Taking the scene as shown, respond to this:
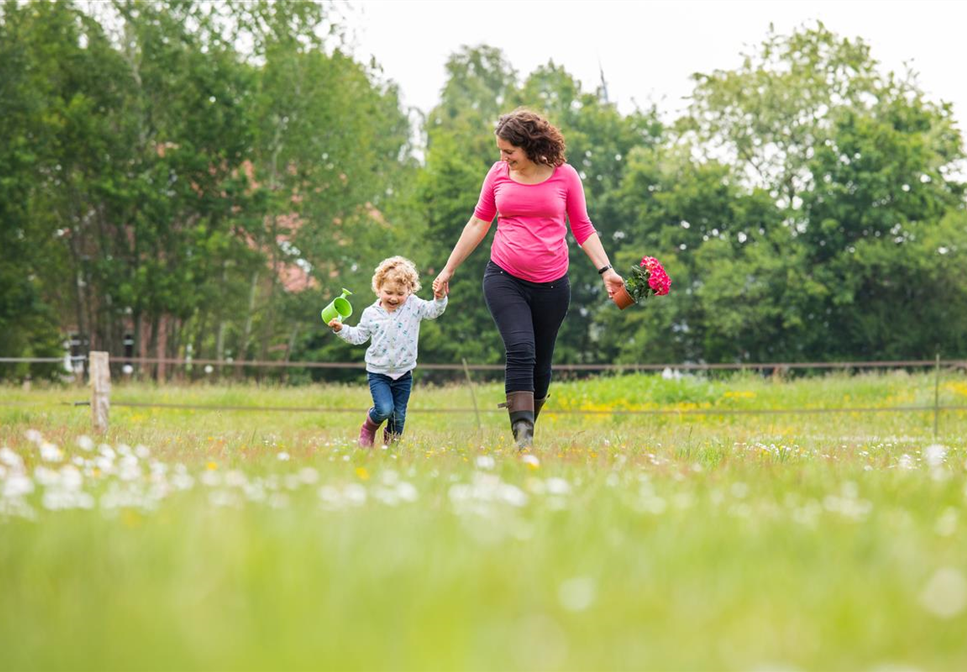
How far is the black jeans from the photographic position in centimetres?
710

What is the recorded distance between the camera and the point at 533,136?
6.90m

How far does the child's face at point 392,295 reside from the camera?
830 cm

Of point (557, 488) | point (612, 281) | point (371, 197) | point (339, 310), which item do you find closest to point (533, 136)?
point (612, 281)

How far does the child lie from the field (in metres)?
3.50

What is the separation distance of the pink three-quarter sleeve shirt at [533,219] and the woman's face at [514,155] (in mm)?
118

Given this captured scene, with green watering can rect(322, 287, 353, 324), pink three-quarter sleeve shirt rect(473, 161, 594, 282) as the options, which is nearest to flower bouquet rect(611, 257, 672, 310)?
pink three-quarter sleeve shirt rect(473, 161, 594, 282)

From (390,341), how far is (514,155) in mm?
1883

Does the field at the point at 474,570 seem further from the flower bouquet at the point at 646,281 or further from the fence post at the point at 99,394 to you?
the fence post at the point at 99,394

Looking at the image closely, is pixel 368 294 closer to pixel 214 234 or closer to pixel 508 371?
pixel 214 234

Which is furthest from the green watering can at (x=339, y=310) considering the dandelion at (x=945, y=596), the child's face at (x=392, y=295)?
the dandelion at (x=945, y=596)

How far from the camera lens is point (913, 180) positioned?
126 feet

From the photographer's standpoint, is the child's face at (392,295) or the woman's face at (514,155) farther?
the child's face at (392,295)

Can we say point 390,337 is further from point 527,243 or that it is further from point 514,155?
point 514,155

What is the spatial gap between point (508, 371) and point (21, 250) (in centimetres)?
2832
